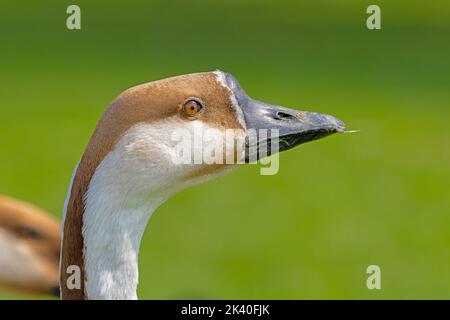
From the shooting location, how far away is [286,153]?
9.33 metres

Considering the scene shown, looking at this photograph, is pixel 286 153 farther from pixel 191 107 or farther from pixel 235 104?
pixel 191 107

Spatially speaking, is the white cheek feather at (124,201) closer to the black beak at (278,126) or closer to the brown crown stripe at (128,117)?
the brown crown stripe at (128,117)

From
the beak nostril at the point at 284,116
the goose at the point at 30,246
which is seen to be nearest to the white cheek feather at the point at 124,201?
the beak nostril at the point at 284,116

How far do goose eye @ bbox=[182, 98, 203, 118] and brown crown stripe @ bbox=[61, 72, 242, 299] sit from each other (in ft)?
0.06

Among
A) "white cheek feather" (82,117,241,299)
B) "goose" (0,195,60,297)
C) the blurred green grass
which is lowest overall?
"white cheek feather" (82,117,241,299)

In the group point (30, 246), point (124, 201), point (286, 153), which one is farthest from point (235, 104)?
point (286, 153)

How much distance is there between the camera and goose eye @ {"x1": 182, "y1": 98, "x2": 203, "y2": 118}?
310cm

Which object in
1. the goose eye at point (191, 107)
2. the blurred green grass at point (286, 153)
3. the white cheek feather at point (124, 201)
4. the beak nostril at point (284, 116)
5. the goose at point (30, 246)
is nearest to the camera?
the white cheek feather at point (124, 201)

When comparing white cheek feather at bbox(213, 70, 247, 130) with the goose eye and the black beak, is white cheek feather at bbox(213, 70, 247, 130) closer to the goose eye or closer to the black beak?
the black beak

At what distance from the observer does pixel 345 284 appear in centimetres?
718

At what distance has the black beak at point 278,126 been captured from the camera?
319 cm

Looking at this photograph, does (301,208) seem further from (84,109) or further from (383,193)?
(84,109)

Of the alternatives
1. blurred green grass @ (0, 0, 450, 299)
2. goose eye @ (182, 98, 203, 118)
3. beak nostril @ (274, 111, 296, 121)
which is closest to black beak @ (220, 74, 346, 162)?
beak nostril @ (274, 111, 296, 121)

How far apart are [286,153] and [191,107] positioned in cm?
625
